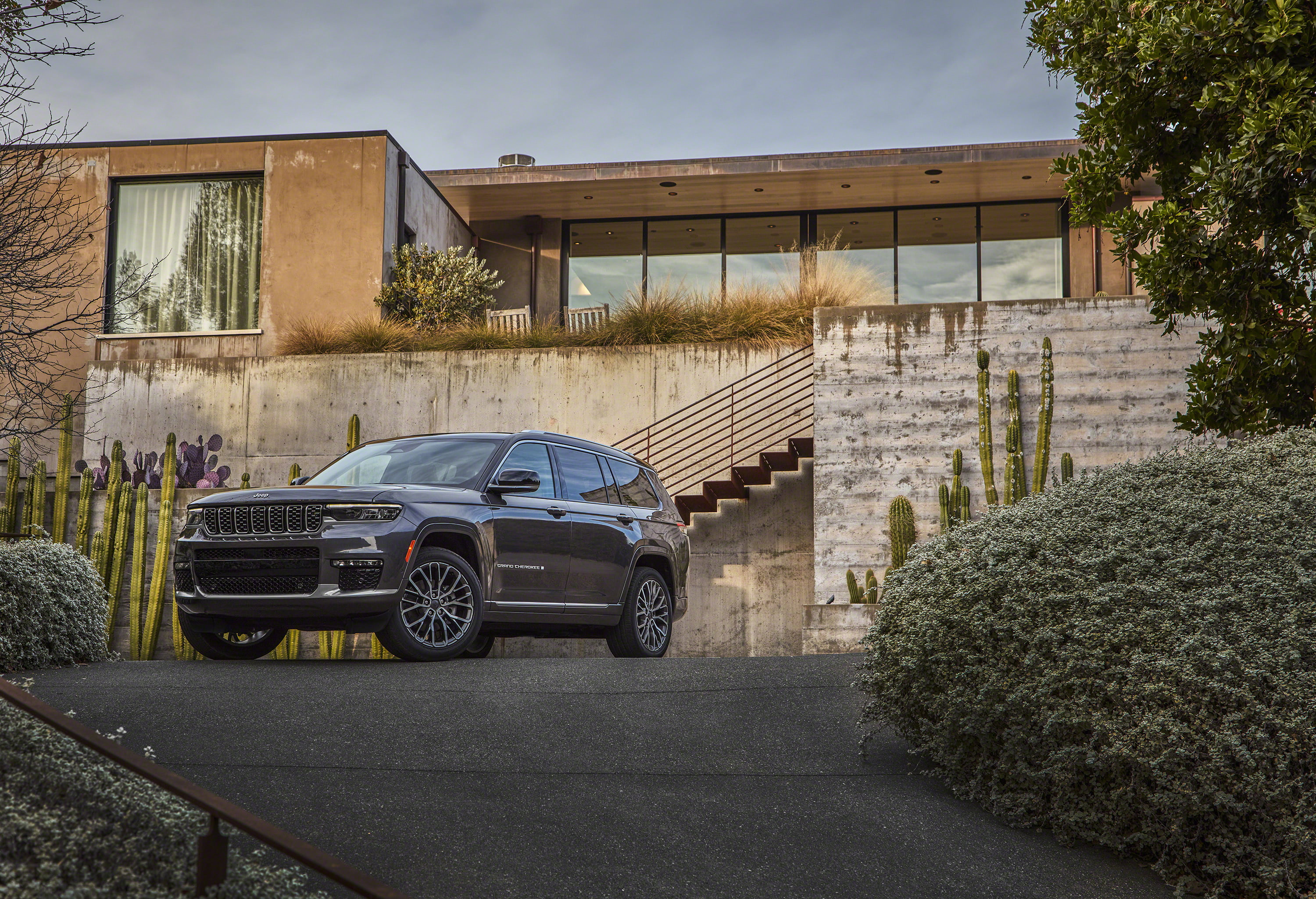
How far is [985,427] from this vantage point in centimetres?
1306

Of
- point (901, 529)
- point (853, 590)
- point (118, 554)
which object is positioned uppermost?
point (901, 529)

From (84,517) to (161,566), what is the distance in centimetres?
135

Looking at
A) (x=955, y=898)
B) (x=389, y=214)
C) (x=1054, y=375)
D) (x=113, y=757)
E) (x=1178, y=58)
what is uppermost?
(x=389, y=214)

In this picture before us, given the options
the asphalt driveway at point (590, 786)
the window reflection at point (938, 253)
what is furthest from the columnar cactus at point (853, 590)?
the window reflection at point (938, 253)

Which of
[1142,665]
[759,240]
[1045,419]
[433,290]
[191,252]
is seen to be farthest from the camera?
[759,240]

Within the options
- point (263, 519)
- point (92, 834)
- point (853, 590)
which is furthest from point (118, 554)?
point (92, 834)

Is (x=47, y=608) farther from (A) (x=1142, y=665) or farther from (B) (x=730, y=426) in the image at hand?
(B) (x=730, y=426)

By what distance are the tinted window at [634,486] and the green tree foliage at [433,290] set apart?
28.1 ft

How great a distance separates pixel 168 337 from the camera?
1947 cm

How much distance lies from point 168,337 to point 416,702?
1503cm

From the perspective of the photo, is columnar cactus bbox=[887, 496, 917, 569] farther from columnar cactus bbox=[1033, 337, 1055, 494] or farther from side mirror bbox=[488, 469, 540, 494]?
side mirror bbox=[488, 469, 540, 494]

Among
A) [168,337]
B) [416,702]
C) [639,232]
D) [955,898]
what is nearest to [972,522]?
[955,898]

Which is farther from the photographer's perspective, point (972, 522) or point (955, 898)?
point (972, 522)

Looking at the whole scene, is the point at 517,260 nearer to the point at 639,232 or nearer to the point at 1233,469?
the point at 639,232
